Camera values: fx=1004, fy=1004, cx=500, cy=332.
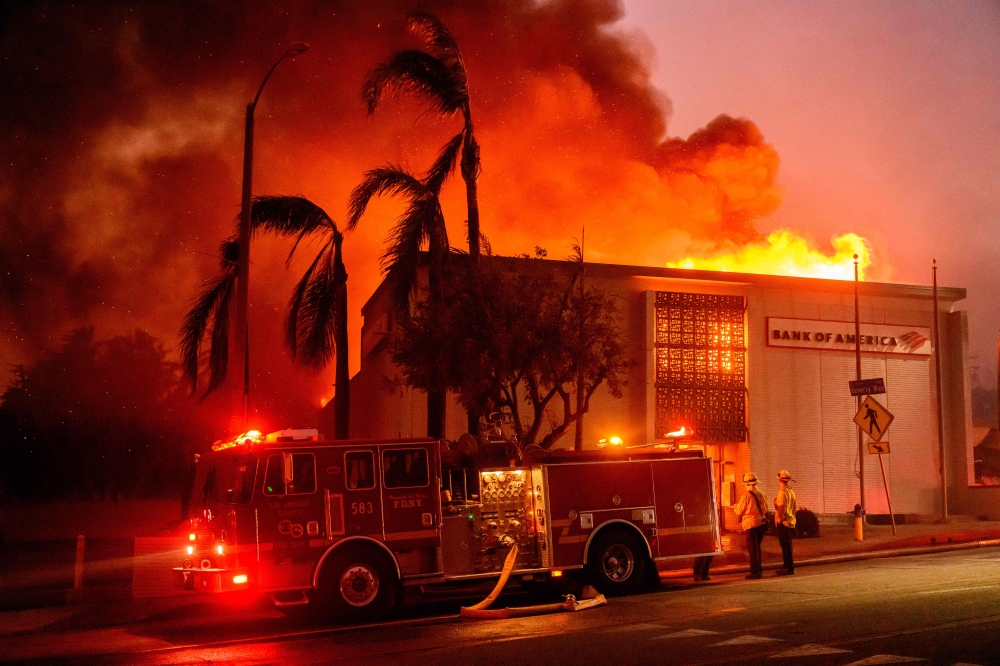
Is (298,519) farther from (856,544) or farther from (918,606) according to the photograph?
(856,544)

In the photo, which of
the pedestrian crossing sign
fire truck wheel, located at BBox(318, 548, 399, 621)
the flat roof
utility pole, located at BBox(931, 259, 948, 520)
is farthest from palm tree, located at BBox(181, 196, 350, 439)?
utility pole, located at BBox(931, 259, 948, 520)

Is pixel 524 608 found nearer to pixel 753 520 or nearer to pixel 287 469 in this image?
pixel 287 469

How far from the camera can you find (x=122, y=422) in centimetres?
4259

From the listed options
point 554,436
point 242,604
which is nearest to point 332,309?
point 554,436

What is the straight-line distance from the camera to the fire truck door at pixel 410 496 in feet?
42.9

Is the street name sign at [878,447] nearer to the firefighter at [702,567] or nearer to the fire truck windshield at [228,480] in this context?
the firefighter at [702,567]

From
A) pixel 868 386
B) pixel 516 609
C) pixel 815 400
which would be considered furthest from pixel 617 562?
pixel 815 400

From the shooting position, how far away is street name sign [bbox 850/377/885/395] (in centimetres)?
2195

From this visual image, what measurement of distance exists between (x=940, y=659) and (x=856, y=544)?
1357 cm

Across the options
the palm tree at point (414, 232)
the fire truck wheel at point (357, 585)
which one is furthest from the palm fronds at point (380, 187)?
the fire truck wheel at point (357, 585)

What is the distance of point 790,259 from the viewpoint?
30.8 m

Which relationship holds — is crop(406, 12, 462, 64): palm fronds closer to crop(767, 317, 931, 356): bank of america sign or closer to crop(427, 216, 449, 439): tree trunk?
crop(427, 216, 449, 439): tree trunk

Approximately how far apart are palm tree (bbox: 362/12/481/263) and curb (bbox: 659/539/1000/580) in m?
7.78

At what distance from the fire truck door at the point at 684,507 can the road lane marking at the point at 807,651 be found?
231 inches
